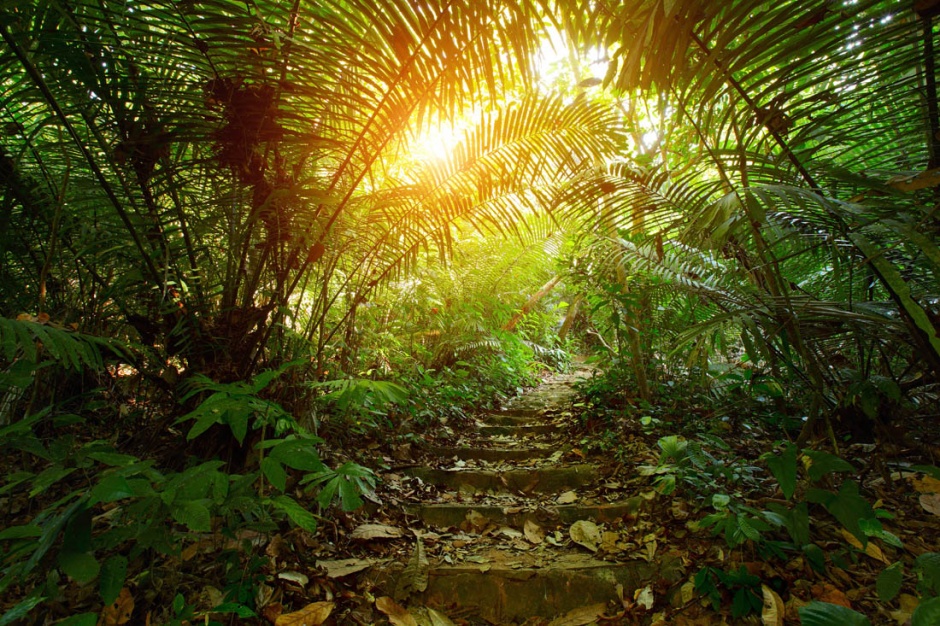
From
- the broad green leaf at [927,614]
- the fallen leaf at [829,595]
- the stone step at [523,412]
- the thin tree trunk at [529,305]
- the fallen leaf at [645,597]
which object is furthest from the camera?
the thin tree trunk at [529,305]

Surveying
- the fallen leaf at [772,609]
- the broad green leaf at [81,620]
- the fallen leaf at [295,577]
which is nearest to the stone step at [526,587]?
the fallen leaf at [295,577]

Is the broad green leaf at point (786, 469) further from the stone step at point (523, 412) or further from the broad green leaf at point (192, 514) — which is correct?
the stone step at point (523, 412)

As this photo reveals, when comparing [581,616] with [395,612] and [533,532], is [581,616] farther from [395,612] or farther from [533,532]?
[395,612]

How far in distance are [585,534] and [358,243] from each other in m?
1.81

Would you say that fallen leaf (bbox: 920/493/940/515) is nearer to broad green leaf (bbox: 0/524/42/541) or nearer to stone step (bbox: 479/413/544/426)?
broad green leaf (bbox: 0/524/42/541)

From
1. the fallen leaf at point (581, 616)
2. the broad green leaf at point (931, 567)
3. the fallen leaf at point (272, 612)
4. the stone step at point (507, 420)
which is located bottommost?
the fallen leaf at point (581, 616)

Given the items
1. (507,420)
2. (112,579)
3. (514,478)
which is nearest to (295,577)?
(112,579)

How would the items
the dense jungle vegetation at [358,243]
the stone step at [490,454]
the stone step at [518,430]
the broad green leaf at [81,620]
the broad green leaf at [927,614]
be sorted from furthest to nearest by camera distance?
the stone step at [518,430] < the stone step at [490,454] < the dense jungle vegetation at [358,243] < the broad green leaf at [81,620] < the broad green leaf at [927,614]

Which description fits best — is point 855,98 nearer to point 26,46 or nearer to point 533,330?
point 26,46

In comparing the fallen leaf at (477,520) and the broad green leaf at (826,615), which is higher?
the broad green leaf at (826,615)

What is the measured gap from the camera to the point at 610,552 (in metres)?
1.76

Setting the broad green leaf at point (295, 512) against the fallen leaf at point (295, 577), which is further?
the fallen leaf at point (295, 577)

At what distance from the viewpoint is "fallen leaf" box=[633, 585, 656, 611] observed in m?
1.47

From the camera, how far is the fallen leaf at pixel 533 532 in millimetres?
1963
